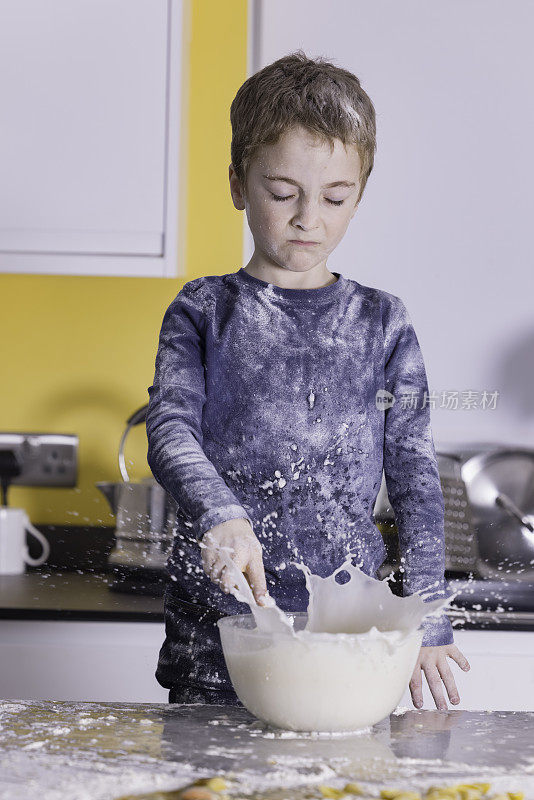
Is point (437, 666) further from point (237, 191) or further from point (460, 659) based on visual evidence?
point (237, 191)

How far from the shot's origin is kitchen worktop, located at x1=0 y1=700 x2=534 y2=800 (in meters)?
0.69

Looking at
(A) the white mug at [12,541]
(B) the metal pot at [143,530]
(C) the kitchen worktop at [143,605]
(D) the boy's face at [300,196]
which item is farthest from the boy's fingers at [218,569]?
(A) the white mug at [12,541]

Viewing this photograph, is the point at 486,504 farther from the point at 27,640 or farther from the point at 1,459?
the point at 1,459

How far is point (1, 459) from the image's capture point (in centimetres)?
197

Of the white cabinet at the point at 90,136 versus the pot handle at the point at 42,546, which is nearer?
the white cabinet at the point at 90,136

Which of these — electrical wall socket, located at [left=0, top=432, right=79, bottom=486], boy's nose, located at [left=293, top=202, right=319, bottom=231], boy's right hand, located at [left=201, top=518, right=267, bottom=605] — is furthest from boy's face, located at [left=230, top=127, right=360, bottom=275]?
electrical wall socket, located at [left=0, top=432, right=79, bottom=486]

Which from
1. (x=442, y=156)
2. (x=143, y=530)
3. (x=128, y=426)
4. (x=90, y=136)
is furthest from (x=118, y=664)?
(x=442, y=156)

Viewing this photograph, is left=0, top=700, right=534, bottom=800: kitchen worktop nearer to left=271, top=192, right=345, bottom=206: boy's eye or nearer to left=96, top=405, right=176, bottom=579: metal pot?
left=271, top=192, right=345, bottom=206: boy's eye

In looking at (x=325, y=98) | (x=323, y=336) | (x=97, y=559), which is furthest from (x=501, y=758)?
(x=97, y=559)

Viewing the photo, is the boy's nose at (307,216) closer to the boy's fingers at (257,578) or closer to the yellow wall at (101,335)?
the boy's fingers at (257,578)

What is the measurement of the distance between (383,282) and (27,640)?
81 cm

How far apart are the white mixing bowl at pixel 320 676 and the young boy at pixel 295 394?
22cm

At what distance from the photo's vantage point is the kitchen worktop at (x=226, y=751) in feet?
2.25

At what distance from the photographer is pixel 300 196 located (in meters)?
1.06
